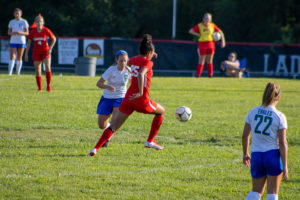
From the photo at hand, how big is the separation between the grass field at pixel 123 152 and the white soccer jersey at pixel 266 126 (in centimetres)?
101

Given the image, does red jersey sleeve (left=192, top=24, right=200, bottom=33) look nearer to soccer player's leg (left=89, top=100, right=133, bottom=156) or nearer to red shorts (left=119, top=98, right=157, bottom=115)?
red shorts (left=119, top=98, right=157, bottom=115)

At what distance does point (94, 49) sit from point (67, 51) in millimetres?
1645

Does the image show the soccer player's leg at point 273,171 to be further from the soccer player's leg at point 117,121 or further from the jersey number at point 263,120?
the soccer player's leg at point 117,121

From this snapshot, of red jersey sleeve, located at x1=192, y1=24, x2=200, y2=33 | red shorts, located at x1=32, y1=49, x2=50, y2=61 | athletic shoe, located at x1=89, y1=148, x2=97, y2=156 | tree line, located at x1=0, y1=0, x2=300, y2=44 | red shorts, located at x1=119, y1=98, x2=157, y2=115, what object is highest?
tree line, located at x1=0, y1=0, x2=300, y2=44

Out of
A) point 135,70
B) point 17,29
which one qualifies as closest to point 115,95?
point 135,70

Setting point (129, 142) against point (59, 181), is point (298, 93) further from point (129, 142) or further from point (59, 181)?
point (59, 181)

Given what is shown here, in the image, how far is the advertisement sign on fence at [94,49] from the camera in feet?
88.4

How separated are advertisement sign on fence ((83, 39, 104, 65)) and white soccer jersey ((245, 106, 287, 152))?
22.7m

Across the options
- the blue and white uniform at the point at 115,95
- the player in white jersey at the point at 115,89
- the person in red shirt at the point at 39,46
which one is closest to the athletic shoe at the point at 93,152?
the player in white jersey at the point at 115,89

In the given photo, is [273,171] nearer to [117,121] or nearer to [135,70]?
[135,70]

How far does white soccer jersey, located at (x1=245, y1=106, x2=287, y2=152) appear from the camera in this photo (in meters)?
4.58

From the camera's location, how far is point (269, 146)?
15.2ft

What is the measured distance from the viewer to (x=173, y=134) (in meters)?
9.20

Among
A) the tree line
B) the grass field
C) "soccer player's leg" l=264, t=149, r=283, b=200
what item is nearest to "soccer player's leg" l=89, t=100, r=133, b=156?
the grass field
